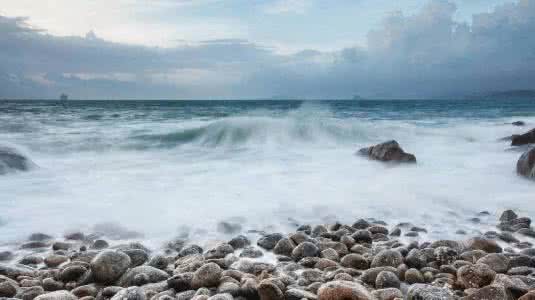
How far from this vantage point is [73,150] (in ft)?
39.4

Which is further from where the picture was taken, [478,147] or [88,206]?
[478,147]

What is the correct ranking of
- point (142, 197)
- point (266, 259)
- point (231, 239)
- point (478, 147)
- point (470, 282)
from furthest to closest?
point (478, 147)
point (142, 197)
point (231, 239)
point (266, 259)
point (470, 282)

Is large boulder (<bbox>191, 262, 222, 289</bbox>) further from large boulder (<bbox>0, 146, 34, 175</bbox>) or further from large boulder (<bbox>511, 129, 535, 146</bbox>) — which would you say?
large boulder (<bbox>511, 129, 535, 146</bbox>)

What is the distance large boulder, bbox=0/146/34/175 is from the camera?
24.8 feet

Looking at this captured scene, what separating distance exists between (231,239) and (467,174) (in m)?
5.13

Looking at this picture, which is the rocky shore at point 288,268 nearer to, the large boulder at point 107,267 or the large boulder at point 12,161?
the large boulder at point 107,267

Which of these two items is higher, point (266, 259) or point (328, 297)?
point (328, 297)

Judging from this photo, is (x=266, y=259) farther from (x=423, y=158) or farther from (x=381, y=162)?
(x=423, y=158)

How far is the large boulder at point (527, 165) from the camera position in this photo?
6.62 metres

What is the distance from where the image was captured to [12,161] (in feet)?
25.7

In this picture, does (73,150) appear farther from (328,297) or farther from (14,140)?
(328,297)

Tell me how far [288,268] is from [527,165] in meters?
5.21

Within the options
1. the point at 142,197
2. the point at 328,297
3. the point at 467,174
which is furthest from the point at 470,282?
the point at 467,174

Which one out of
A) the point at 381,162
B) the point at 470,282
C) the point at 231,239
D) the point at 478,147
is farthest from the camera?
the point at 478,147
